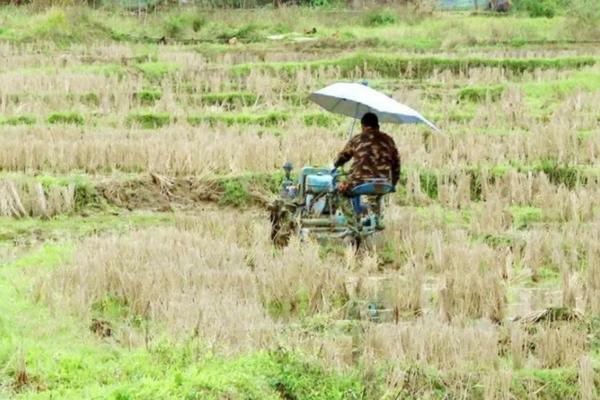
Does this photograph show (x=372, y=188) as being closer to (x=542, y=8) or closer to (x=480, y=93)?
(x=480, y=93)

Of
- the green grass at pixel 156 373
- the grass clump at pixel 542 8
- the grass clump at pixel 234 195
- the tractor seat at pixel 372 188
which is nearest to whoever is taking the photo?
the green grass at pixel 156 373

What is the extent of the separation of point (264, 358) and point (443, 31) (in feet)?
57.3

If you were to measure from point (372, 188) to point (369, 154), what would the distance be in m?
0.34

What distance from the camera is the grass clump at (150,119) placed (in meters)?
13.1

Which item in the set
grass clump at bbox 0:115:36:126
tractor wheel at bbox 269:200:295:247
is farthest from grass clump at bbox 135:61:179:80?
tractor wheel at bbox 269:200:295:247

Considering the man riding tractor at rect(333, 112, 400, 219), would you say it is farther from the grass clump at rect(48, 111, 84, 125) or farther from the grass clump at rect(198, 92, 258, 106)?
the grass clump at rect(198, 92, 258, 106)

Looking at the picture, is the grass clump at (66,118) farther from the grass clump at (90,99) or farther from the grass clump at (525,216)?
the grass clump at (525,216)

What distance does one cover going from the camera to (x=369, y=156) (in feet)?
28.4

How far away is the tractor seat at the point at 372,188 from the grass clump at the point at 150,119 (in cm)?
512

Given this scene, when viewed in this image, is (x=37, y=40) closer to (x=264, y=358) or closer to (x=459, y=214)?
(x=459, y=214)

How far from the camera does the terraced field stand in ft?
17.9

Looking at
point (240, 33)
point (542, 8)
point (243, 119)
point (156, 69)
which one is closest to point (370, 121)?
point (243, 119)

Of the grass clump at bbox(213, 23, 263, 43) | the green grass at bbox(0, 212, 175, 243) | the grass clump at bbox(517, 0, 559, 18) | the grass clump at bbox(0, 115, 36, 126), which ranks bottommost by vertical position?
the green grass at bbox(0, 212, 175, 243)

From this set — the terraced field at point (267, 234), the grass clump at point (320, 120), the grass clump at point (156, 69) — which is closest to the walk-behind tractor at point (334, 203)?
the terraced field at point (267, 234)
